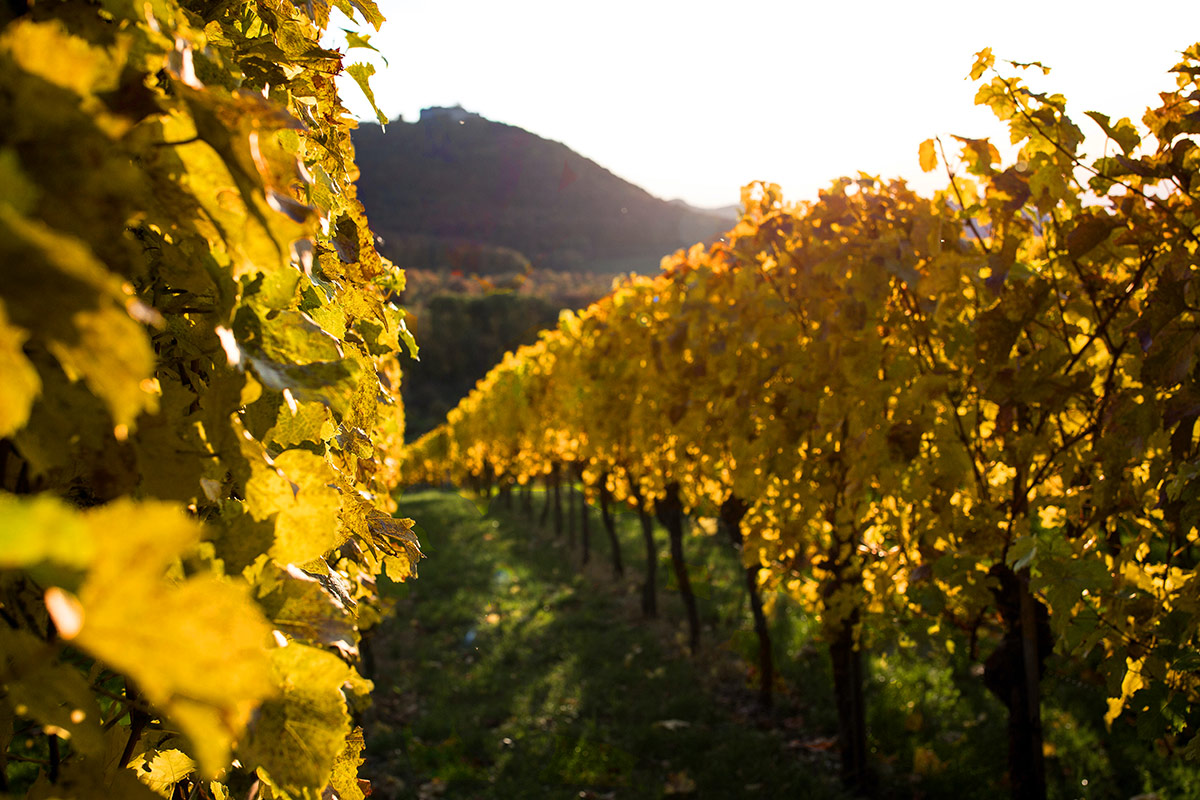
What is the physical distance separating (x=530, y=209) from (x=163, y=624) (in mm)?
133385

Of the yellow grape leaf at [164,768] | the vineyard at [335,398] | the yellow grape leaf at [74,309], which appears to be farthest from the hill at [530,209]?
the yellow grape leaf at [74,309]

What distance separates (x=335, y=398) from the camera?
2.70 feet

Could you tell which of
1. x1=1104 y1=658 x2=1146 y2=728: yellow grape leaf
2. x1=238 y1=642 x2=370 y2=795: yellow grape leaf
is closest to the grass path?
x1=238 y1=642 x2=370 y2=795: yellow grape leaf

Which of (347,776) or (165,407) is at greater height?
(165,407)

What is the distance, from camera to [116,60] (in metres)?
0.60

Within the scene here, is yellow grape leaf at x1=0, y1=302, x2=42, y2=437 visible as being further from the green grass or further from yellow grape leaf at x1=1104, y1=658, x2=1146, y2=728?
the green grass

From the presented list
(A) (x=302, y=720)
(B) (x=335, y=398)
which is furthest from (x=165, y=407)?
(A) (x=302, y=720)

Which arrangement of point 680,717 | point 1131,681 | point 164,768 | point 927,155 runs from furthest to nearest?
point 680,717
point 927,155
point 1131,681
point 164,768

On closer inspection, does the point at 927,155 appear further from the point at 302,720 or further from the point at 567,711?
the point at 567,711

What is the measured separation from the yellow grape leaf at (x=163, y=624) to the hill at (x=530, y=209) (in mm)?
110588

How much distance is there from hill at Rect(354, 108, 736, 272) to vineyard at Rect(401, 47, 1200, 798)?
106842mm

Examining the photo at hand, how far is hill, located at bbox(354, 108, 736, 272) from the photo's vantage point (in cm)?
11281

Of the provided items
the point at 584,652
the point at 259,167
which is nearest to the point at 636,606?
the point at 584,652

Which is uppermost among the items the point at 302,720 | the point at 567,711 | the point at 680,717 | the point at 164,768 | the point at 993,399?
the point at 993,399
